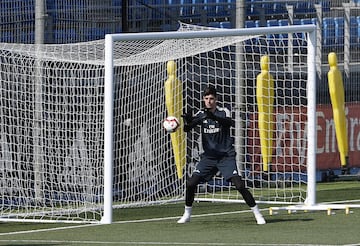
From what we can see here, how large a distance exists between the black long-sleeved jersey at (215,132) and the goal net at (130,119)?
1.21 metres

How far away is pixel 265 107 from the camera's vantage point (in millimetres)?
19672

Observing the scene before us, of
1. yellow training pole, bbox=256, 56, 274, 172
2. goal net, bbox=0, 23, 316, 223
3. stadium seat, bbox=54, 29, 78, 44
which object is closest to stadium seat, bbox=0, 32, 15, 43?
stadium seat, bbox=54, 29, 78, 44

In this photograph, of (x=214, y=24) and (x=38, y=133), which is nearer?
(x=38, y=133)

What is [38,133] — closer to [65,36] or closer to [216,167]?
[216,167]

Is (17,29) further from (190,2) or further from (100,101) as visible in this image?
(190,2)

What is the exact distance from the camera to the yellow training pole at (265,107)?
19.3 m

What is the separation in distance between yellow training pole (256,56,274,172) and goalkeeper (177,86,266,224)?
15.8 ft

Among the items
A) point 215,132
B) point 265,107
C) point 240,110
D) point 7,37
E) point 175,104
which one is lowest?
point 240,110

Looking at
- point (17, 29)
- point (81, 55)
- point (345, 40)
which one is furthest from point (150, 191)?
point (345, 40)

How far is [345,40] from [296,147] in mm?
5829

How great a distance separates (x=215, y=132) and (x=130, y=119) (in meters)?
4.39

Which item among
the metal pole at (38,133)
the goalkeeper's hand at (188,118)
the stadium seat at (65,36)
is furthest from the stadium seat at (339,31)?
the goalkeeper's hand at (188,118)

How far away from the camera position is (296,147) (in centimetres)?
2061

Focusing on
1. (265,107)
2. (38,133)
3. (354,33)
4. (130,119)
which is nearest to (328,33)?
(354,33)
